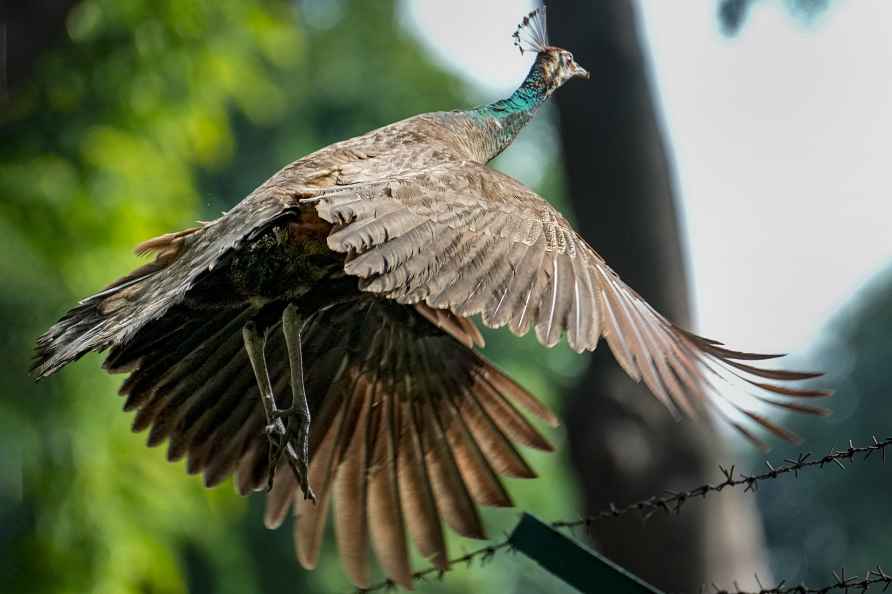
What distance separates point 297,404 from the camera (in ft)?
12.2

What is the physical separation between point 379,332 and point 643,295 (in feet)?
9.82

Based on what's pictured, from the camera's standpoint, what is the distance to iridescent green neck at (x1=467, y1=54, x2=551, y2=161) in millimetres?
4602

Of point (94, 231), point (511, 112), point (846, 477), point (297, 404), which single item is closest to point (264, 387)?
point (297, 404)

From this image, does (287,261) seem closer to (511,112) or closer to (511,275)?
(511,275)

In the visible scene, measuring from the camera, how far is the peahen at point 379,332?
3109mm

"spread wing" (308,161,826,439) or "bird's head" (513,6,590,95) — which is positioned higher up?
"bird's head" (513,6,590,95)

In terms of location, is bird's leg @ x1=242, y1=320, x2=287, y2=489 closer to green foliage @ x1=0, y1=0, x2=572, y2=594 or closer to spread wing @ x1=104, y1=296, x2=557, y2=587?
spread wing @ x1=104, y1=296, x2=557, y2=587

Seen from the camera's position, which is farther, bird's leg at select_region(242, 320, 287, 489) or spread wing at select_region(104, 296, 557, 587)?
spread wing at select_region(104, 296, 557, 587)

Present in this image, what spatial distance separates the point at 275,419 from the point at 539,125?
10.5 metres

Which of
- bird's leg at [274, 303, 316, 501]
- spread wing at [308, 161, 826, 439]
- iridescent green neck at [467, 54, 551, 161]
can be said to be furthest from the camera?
iridescent green neck at [467, 54, 551, 161]

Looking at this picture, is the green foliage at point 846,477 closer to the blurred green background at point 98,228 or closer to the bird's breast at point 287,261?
the blurred green background at point 98,228

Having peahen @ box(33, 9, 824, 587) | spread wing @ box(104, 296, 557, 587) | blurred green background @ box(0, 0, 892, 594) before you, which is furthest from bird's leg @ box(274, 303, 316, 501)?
blurred green background @ box(0, 0, 892, 594)

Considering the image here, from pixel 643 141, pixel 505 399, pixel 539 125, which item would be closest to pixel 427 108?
pixel 539 125

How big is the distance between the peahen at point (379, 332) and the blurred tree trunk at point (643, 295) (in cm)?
256
